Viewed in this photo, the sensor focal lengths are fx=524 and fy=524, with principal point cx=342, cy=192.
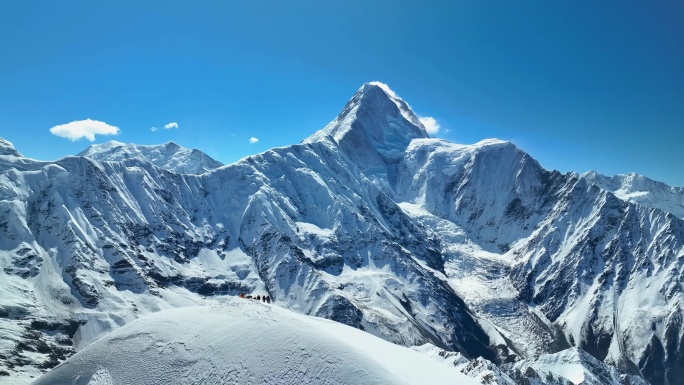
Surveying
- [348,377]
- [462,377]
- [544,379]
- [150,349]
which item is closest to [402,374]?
[348,377]

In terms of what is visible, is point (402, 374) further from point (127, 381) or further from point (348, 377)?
point (127, 381)

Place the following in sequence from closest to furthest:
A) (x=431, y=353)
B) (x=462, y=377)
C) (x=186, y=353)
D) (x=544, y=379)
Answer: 1. (x=186, y=353)
2. (x=462, y=377)
3. (x=544, y=379)
4. (x=431, y=353)

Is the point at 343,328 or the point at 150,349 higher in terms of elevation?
the point at 343,328

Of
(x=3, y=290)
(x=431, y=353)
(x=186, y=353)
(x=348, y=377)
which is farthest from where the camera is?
(x=3, y=290)

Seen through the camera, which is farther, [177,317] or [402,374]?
[177,317]

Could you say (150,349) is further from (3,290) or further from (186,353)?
(3,290)

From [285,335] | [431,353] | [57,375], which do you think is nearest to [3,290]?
[431,353]
